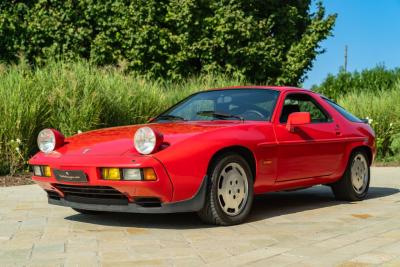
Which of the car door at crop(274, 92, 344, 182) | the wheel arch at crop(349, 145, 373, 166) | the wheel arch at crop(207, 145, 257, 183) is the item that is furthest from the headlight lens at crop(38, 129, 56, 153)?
the wheel arch at crop(349, 145, 373, 166)

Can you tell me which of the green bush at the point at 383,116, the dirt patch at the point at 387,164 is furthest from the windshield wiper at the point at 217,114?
the green bush at the point at 383,116

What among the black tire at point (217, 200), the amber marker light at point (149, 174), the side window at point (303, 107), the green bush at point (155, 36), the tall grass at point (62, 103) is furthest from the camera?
the green bush at point (155, 36)

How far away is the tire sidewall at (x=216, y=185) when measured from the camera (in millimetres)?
5438

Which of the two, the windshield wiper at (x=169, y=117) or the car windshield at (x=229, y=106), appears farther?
the windshield wiper at (x=169, y=117)

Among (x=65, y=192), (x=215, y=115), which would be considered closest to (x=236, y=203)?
(x=215, y=115)

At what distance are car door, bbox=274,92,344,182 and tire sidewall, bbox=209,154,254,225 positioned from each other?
0.48 m

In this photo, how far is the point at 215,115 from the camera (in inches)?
250

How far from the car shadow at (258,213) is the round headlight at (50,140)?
783mm

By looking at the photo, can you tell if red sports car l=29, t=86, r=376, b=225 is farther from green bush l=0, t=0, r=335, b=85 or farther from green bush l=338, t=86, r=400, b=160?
green bush l=0, t=0, r=335, b=85

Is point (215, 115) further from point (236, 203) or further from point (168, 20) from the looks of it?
point (168, 20)

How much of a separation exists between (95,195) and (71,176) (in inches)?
11.0

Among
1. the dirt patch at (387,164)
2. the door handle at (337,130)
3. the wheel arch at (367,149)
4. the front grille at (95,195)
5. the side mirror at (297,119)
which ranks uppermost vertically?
the side mirror at (297,119)

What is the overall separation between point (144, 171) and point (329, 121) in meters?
2.89

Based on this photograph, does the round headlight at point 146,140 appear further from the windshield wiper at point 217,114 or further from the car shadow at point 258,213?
the windshield wiper at point 217,114
